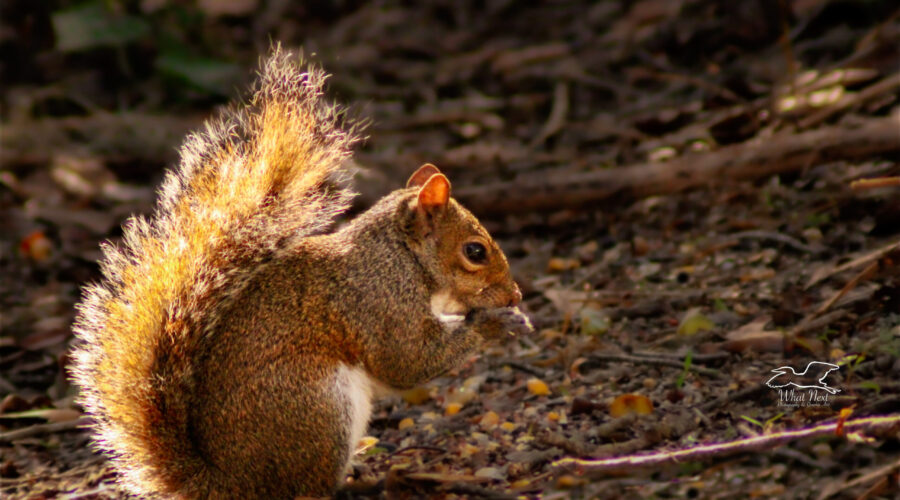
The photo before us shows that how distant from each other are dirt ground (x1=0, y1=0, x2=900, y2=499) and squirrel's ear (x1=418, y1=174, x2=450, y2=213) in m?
0.91

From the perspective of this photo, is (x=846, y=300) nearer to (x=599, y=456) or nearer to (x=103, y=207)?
(x=599, y=456)

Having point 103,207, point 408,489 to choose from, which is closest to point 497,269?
point 408,489

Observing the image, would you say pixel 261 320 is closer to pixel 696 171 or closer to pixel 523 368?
pixel 523 368

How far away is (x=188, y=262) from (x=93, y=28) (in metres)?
4.88

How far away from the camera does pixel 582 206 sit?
5250mm

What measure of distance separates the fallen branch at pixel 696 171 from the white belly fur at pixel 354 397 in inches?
89.8

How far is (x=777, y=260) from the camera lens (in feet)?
14.3

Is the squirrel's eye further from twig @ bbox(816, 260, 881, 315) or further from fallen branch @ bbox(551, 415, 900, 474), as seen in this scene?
twig @ bbox(816, 260, 881, 315)

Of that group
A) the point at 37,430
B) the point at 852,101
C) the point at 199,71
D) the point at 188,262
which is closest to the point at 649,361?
the point at 188,262

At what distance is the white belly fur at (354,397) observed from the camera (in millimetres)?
3098

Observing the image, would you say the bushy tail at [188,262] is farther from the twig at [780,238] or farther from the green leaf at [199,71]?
the green leaf at [199,71]

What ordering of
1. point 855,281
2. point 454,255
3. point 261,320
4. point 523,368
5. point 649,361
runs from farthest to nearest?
point 523,368
point 649,361
point 454,255
point 855,281
point 261,320

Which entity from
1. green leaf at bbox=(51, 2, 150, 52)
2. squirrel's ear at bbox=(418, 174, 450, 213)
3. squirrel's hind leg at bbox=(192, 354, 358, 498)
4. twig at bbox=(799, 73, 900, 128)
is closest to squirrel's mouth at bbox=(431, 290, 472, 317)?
squirrel's ear at bbox=(418, 174, 450, 213)

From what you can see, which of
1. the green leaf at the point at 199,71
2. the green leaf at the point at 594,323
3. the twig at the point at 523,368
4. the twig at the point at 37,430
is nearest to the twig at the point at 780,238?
the green leaf at the point at 594,323
